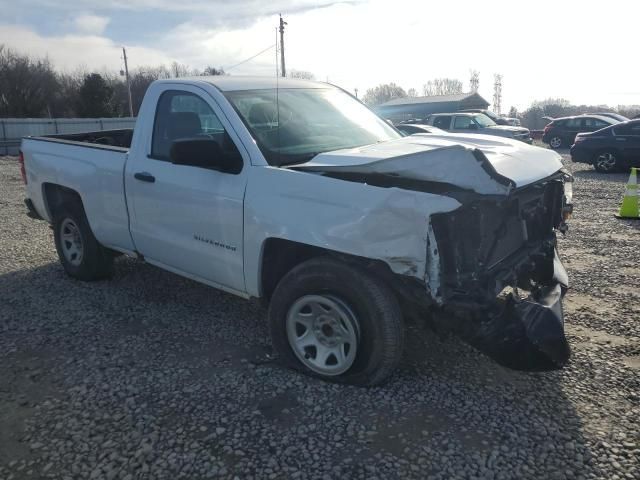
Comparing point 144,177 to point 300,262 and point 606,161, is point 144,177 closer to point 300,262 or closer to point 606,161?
point 300,262

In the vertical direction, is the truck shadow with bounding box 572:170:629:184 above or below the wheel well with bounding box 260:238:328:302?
below

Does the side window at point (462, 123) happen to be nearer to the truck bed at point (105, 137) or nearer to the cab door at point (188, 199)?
the truck bed at point (105, 137)

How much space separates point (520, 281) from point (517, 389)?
0.87 meters

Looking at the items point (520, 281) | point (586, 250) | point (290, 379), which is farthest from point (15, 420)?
point (586, 250)

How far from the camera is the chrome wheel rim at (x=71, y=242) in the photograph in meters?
5.55

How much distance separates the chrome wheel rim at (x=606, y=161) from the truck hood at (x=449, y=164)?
11.8 m

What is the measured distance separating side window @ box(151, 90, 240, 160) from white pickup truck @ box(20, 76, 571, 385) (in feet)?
0.04

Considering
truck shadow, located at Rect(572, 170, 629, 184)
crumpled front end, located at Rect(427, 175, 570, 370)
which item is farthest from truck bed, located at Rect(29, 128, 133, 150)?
truck shadow, located at Rect(572, 170, 629, 184)

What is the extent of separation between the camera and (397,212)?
2.99 meters

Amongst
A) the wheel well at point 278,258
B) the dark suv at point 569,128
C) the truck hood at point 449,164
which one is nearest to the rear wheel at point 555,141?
the dark suv at point 569,128

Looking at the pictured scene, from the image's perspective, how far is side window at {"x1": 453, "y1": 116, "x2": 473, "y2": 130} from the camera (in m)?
19.1

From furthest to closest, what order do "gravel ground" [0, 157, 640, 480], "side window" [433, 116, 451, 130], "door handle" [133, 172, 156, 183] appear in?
1. "side window" [433, 116, 451, 130]
2. "door handle" [133, 172, 156, 183]
3. "gravel ground" [0, 157, 640, 480]

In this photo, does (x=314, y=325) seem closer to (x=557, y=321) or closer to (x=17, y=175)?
(x=557, y=321)

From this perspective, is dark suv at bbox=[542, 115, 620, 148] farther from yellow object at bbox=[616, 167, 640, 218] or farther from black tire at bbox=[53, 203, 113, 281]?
black tire at bbox=[53, 203, 113, 281]
